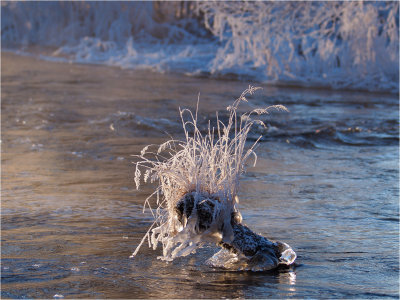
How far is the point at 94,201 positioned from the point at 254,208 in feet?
4.00

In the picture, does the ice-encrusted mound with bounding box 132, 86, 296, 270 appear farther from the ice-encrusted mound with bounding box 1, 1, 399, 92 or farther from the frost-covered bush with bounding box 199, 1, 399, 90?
the frost-covered bush with bounding box 199, 1, 399, 90

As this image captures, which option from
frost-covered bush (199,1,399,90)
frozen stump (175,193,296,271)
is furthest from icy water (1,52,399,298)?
frost-covered bush (199,1,399,90)

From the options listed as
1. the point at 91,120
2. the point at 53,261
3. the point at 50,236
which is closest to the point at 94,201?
the point at 50,236

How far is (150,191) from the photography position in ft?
19.0

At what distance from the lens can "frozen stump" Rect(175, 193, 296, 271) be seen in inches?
139

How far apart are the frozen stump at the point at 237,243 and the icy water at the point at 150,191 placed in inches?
3.1

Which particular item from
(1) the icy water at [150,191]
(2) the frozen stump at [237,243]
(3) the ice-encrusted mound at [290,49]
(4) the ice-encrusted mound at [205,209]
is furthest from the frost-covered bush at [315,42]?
(4) the ice-encrusted mound at [205,209]

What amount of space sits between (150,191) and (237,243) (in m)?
2.20

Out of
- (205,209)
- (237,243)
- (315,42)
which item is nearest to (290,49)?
(315,42)

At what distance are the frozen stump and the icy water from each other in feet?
0.26

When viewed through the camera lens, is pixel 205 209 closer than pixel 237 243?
Yes

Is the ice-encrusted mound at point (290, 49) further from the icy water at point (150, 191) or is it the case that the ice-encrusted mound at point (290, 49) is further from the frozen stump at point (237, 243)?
the frozen stump at point (237, 243)

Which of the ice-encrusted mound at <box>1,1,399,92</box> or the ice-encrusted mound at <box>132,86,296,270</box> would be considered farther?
the ice-encrusted mound at <box>1,1,399,92</box>

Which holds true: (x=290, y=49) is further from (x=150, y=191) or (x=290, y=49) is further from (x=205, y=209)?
(x=205, y=209)
